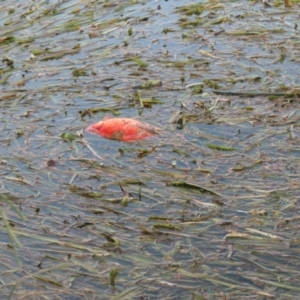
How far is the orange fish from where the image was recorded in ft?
16.7

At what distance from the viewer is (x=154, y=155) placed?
4.85m

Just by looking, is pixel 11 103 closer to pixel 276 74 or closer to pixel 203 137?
pixel 203 137

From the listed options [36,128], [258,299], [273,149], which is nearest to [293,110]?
[273,149]

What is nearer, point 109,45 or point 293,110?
point 293,110

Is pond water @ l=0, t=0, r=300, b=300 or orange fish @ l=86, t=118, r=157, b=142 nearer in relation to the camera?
pond water @ l=0, t=0, r=300, b=300

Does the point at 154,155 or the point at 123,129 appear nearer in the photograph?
the point at 154,155

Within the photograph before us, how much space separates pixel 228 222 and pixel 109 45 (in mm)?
3198

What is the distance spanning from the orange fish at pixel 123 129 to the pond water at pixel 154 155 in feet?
0.29

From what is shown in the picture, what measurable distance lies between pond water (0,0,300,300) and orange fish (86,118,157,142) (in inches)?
3.5

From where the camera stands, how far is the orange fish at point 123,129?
16.7 ft

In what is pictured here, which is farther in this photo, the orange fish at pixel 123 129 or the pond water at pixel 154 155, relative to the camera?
the orange fish at pixel 123 129

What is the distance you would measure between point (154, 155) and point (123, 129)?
0.37 m

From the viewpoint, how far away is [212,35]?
22.6ft

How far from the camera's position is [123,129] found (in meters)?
5.11
